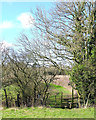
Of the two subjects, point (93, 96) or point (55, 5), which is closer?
point (93, 96)

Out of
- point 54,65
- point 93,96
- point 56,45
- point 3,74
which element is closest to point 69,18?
point 56,45

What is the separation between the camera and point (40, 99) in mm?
5641

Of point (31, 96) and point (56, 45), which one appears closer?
point (56, 45)

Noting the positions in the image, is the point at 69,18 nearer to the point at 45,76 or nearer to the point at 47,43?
the point at 47,43

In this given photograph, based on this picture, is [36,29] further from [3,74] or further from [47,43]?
[3,74]

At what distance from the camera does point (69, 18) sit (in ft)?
17.8

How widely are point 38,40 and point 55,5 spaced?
1.50 meters

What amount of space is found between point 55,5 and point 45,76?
285cm

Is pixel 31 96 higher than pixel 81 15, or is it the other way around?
pixel 81 15

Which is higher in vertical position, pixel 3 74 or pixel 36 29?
pixel 36 29

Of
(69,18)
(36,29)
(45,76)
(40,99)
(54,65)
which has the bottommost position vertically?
(40,99)

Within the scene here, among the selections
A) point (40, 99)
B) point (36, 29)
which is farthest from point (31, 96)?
point (36, 29)

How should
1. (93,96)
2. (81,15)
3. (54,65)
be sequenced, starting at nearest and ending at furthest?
(93,96) → (81,15) → (54,65)

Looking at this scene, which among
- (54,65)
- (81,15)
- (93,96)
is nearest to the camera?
(93,96)
